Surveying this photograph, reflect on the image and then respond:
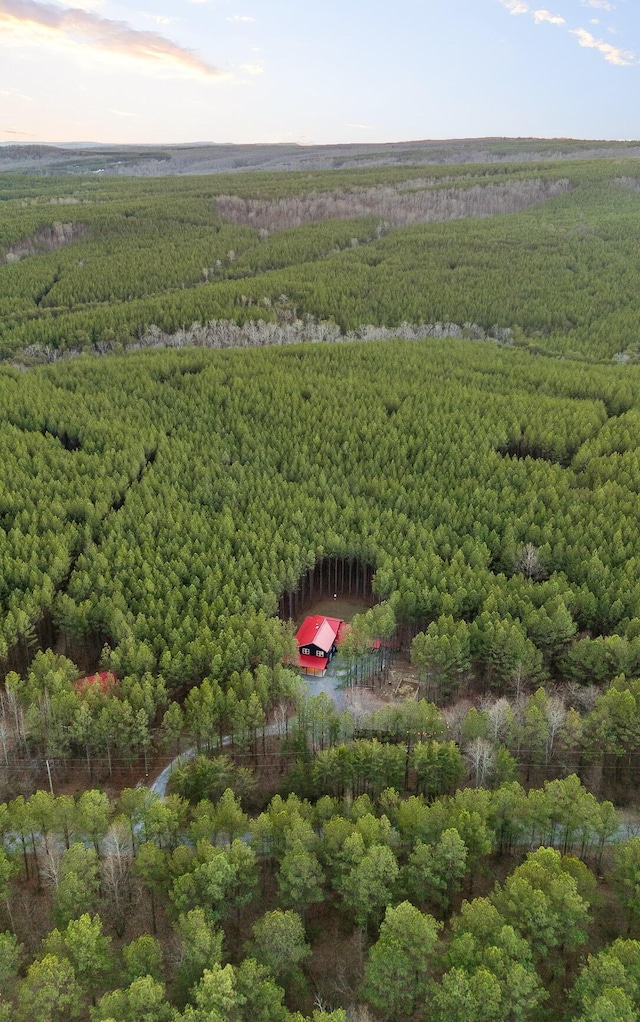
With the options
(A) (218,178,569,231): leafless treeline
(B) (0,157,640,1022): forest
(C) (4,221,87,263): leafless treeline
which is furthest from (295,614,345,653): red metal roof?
(A) (218,178,569,231): leafless treeline

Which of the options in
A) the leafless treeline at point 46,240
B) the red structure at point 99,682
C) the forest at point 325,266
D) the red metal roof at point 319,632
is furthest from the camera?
the leafless treeline at point 46,240

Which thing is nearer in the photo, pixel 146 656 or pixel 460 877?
pixel 460 877

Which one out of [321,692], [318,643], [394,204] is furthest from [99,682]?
[394,204]

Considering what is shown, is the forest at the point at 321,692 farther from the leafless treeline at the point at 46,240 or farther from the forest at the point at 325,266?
the leafless treeline at the point at 46,240

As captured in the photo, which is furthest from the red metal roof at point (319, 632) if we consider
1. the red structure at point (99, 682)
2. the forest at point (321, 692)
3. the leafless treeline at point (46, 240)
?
the leafless treeline at point (46, 240)

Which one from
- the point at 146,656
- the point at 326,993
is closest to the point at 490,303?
the point at 146,656

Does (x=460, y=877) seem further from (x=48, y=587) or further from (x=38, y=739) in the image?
(x=48, y=587)
